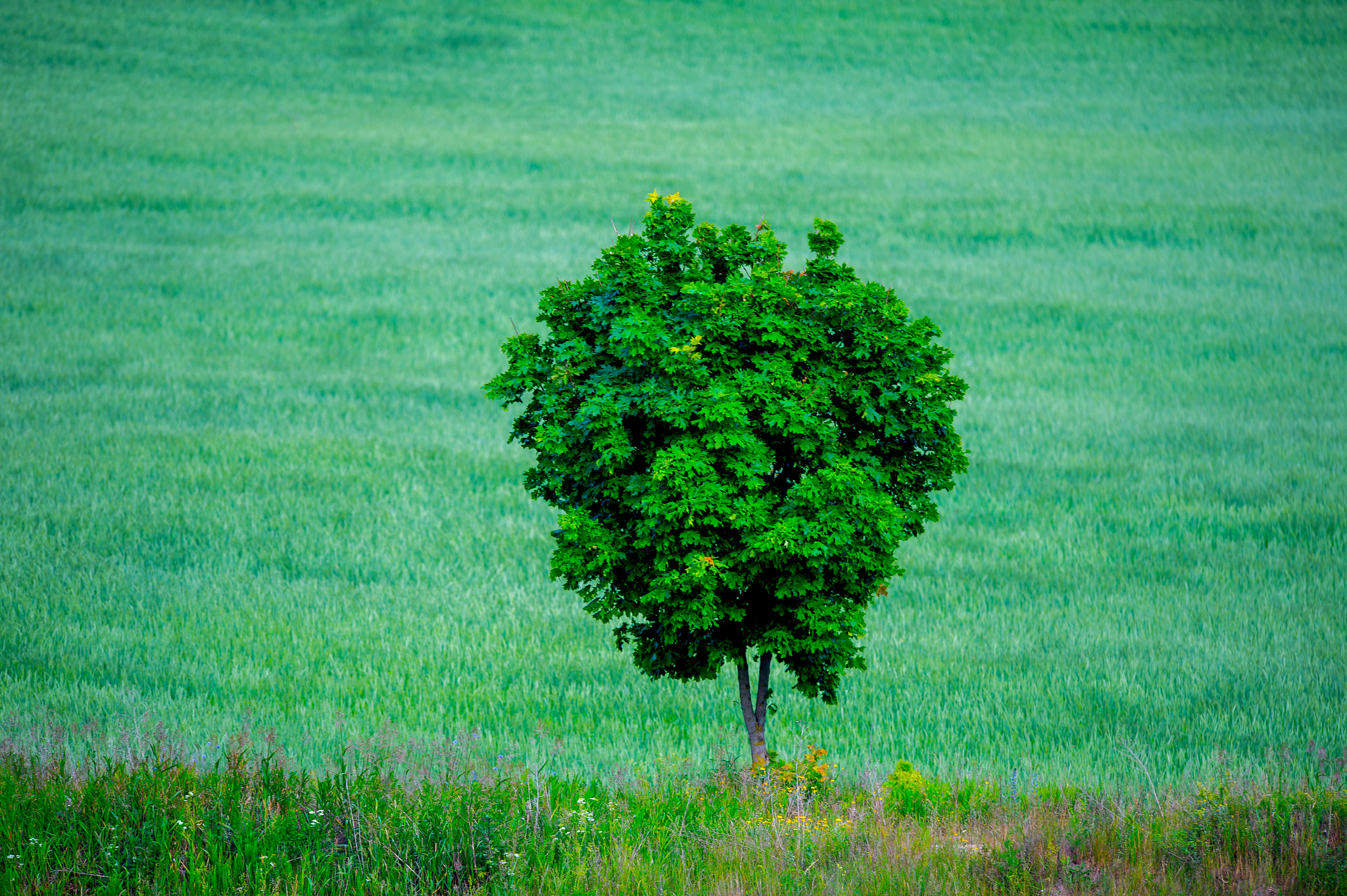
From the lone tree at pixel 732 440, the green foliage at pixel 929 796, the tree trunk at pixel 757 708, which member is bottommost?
the green foliage at pixel 929 796

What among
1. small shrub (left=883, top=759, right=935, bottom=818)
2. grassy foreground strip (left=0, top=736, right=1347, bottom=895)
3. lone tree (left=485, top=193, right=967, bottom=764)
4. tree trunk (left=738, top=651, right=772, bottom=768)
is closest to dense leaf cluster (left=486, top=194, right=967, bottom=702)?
lone tree (left=485, top=193, right=967, bottom=764)

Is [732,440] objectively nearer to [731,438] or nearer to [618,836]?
[731,438]

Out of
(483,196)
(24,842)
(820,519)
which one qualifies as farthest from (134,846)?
(483,196)

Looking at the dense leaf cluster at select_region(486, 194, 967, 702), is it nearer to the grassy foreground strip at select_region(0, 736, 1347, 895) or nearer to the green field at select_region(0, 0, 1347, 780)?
the grassy foreground strip at select_region(0, 736, 1347, 895)

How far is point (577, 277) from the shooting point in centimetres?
2330

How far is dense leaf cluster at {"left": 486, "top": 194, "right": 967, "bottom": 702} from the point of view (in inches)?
272

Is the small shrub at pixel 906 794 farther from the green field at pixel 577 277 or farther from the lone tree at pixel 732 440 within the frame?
the green field at pixel 577 277

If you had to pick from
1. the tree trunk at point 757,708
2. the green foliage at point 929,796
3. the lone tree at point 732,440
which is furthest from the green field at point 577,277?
the lone tree at point 732,440

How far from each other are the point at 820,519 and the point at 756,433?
0.83 metres

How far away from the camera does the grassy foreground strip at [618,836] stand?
6.20 meters

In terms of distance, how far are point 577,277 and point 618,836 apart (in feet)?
57.6

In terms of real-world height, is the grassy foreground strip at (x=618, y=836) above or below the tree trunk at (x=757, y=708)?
below

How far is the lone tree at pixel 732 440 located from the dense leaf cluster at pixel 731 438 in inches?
0.6

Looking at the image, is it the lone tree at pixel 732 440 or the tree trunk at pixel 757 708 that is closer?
the lone tree at pixel 732 440
